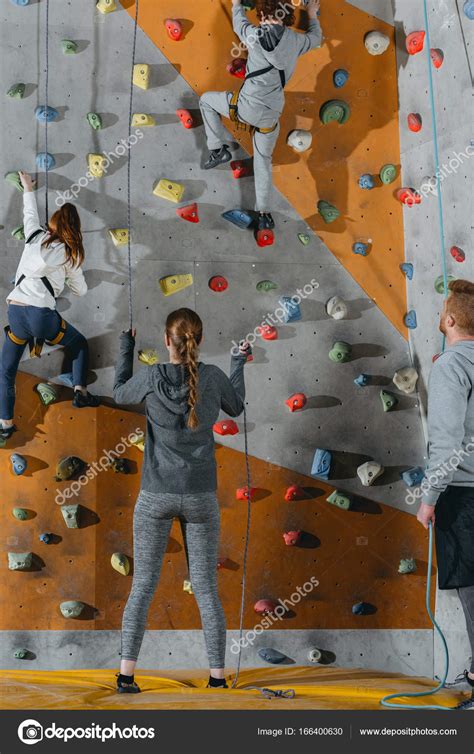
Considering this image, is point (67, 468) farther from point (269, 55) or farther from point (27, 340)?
point (269, 55)

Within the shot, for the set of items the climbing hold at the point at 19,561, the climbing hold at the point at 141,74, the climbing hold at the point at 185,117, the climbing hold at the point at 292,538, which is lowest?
the climbing hold at the point at 19,561

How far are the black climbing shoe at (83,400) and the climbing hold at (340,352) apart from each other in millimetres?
1183

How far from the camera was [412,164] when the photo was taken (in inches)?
168

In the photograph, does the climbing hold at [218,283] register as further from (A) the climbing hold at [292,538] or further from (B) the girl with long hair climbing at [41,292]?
(A) the climbing hold at [292,538]

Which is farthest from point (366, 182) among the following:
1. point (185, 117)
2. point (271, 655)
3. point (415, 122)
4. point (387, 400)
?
point (271, 655)

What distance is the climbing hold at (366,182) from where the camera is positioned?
4.29 m

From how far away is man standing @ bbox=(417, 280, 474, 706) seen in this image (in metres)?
2.99

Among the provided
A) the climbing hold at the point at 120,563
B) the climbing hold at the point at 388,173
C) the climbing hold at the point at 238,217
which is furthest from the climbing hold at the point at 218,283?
the climbing hold at the point at 120,563

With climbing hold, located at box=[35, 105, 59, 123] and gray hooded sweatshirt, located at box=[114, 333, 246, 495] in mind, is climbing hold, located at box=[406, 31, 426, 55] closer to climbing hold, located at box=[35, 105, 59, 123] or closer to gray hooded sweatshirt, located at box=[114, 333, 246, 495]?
climbing hold, located at box=[35, 105, 59, 123]

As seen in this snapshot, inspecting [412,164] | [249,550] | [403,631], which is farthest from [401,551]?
[412,164]

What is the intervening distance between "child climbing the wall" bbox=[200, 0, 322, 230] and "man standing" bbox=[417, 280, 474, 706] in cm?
132

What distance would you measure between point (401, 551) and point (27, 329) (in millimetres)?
2110

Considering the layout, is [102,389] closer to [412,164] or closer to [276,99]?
[276,99]
